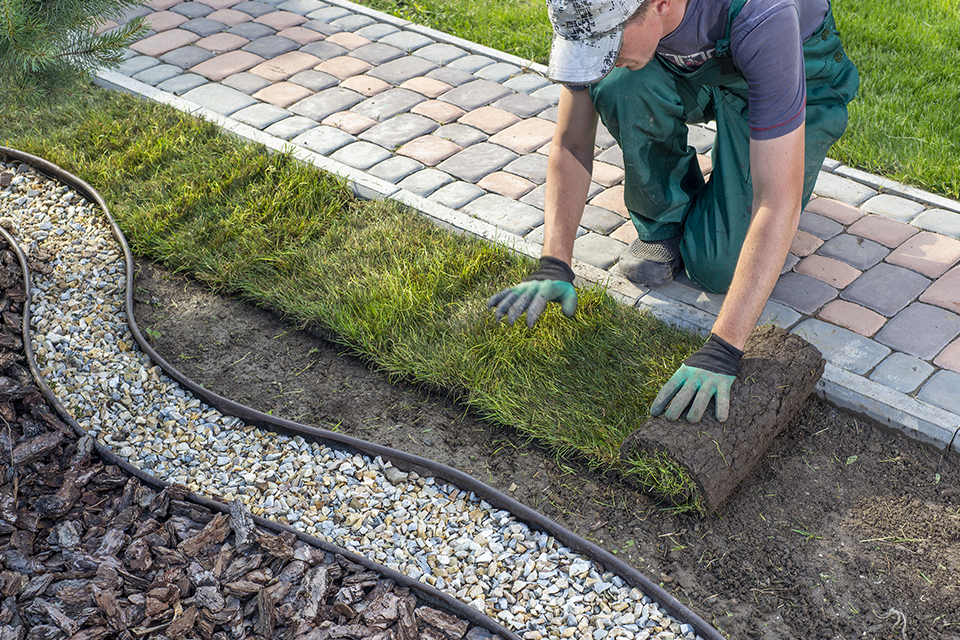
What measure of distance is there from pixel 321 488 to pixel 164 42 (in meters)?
4.26

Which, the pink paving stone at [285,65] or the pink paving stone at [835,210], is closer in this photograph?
the pink paving stone at [835,210]

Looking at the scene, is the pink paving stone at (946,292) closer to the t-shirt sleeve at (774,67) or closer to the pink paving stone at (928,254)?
the pink paving stone at (928,254)

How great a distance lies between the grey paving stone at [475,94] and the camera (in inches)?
210

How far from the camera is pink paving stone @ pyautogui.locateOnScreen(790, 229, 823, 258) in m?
4.02

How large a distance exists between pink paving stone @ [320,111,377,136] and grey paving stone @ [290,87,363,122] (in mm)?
53

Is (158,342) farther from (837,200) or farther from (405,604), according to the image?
(837,200)

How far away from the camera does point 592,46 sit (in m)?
2.81

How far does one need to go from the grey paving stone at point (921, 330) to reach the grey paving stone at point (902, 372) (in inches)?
2.0

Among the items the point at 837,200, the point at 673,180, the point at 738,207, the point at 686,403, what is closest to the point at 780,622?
the point at 686,403

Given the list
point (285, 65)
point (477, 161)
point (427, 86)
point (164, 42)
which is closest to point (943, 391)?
point (477, 161)

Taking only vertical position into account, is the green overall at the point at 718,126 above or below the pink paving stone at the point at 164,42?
above

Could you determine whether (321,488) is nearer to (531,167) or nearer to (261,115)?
(531,167)

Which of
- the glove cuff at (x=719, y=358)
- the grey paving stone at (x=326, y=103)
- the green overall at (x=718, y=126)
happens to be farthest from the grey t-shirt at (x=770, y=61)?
the grey paving stone at (x=326, y=103)

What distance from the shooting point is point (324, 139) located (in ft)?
16.3
